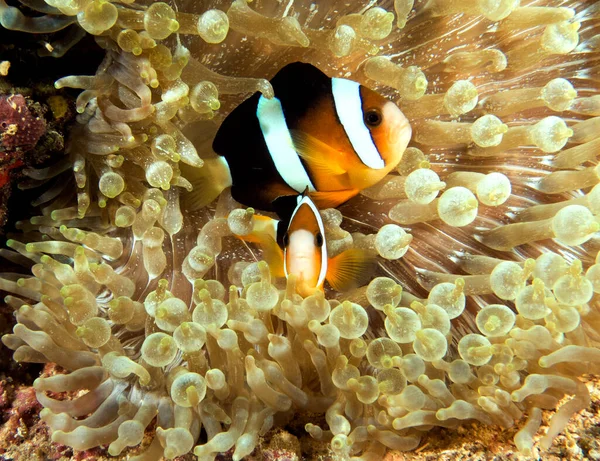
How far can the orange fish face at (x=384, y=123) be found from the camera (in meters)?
1.08

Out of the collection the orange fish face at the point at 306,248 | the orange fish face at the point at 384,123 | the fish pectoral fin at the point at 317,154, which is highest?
the orange fish face at the point at 384,123

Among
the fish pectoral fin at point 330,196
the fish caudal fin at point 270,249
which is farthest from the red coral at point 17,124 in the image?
the fish pectoral fin at point 330,196

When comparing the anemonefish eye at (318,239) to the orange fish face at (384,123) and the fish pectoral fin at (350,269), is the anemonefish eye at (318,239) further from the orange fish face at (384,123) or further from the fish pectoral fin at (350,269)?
the orange fish face at (384,123)

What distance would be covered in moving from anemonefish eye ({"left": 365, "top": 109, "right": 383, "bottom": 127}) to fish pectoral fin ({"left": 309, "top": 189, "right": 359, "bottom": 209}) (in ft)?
0.55

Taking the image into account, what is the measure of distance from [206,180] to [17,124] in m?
0.41

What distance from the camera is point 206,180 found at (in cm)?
122

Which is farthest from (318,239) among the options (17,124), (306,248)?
(17,124)

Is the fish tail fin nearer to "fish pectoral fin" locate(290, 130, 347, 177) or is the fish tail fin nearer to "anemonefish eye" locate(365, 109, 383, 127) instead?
"fish pectoral fin" locate(290, 130, 347, 177)

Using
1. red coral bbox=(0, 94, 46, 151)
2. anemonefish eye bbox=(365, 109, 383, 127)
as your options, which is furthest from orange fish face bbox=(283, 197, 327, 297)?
red coral bbox=(0, 94, 46, 151)

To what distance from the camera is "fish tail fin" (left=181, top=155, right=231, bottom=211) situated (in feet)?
3.97

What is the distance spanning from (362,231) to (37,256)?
2.73ft

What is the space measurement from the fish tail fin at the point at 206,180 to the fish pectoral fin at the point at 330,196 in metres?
0.22

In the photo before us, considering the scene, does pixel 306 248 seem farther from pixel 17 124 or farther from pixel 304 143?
pixel 17 124

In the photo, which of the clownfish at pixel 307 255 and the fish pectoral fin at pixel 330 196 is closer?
the clownfish at pixel 307 255
